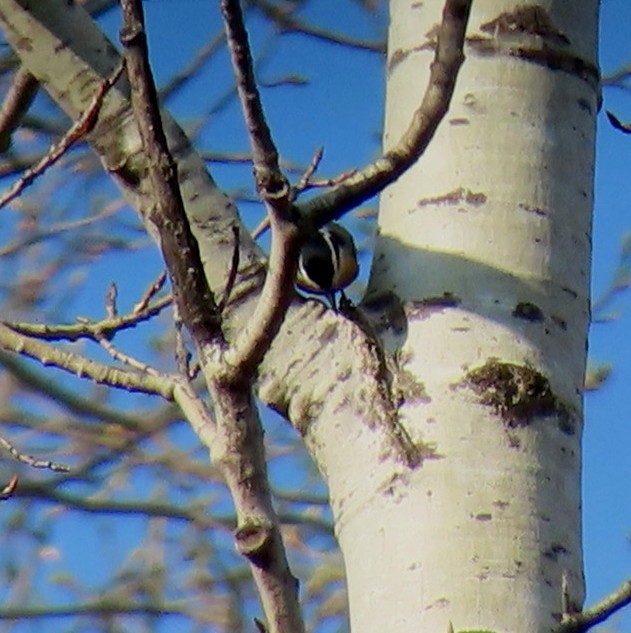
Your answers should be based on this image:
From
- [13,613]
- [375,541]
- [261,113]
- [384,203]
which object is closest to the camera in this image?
[261,113]

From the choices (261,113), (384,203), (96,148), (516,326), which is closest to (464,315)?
(516,326)

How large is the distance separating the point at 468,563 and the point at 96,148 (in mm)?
506

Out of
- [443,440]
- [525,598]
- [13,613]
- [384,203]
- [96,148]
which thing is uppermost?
[13,613]

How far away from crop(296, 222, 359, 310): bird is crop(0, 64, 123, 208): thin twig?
18cm

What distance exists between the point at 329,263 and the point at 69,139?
22cm

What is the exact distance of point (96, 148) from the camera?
3.73 feet

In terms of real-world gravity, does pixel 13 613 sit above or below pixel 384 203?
above

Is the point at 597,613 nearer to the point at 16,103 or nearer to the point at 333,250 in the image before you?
the point at 333,250

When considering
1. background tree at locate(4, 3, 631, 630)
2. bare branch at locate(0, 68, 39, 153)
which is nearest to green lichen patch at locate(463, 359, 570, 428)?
background tree at locate(4, 3, 631, 630)

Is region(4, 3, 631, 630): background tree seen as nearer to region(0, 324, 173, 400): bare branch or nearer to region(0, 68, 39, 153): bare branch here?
region(0, 324, 173, 400): bare branch

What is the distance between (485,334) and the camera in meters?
0.92

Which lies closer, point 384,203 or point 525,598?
point 525,598

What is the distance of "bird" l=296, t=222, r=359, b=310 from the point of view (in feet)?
3.33

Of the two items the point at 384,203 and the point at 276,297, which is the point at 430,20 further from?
the point at 276,297
